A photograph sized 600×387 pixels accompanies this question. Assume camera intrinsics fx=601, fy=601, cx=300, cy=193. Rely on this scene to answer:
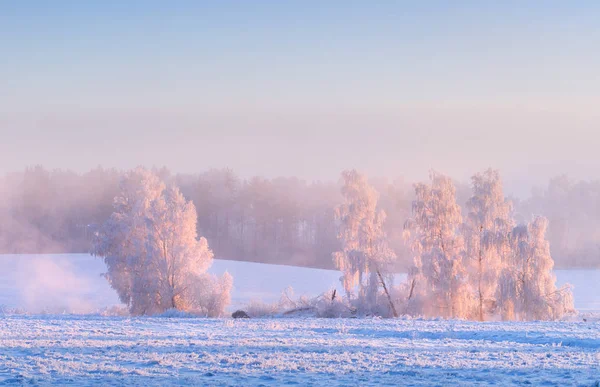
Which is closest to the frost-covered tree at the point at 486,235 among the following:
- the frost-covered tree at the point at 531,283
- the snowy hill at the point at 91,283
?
the frost-covered tree at the point at 531,283

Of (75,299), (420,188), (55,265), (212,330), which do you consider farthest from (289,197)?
(212,330)

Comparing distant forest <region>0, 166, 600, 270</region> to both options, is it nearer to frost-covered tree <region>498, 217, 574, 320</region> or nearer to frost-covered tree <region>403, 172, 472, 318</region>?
frost-covered tree <region>403, 172, 472, 318</region>

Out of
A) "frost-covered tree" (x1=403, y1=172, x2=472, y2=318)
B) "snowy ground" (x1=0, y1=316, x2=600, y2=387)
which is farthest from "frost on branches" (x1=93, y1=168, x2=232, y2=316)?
"snowy ground" (x1=0, y1=316, x2=600, y2=387)

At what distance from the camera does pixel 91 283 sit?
53.1m

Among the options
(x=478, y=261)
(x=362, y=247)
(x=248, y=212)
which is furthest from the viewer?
(x=248, y=212)

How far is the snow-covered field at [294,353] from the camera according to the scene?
1140cm

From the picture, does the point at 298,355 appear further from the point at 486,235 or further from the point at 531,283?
the point at 486,235

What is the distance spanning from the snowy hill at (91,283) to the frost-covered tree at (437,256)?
255 inches

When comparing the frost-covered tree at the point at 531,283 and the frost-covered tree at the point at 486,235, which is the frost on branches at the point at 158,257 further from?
the frost-covered tree at the point at 531,283

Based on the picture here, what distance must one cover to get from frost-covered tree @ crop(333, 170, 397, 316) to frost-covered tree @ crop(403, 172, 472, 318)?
5.43 feet

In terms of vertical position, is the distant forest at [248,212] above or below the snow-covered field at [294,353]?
above

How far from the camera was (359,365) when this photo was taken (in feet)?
41.6

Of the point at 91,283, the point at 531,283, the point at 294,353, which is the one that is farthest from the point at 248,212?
the point at 294,353

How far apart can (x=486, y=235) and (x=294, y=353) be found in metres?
23.2
